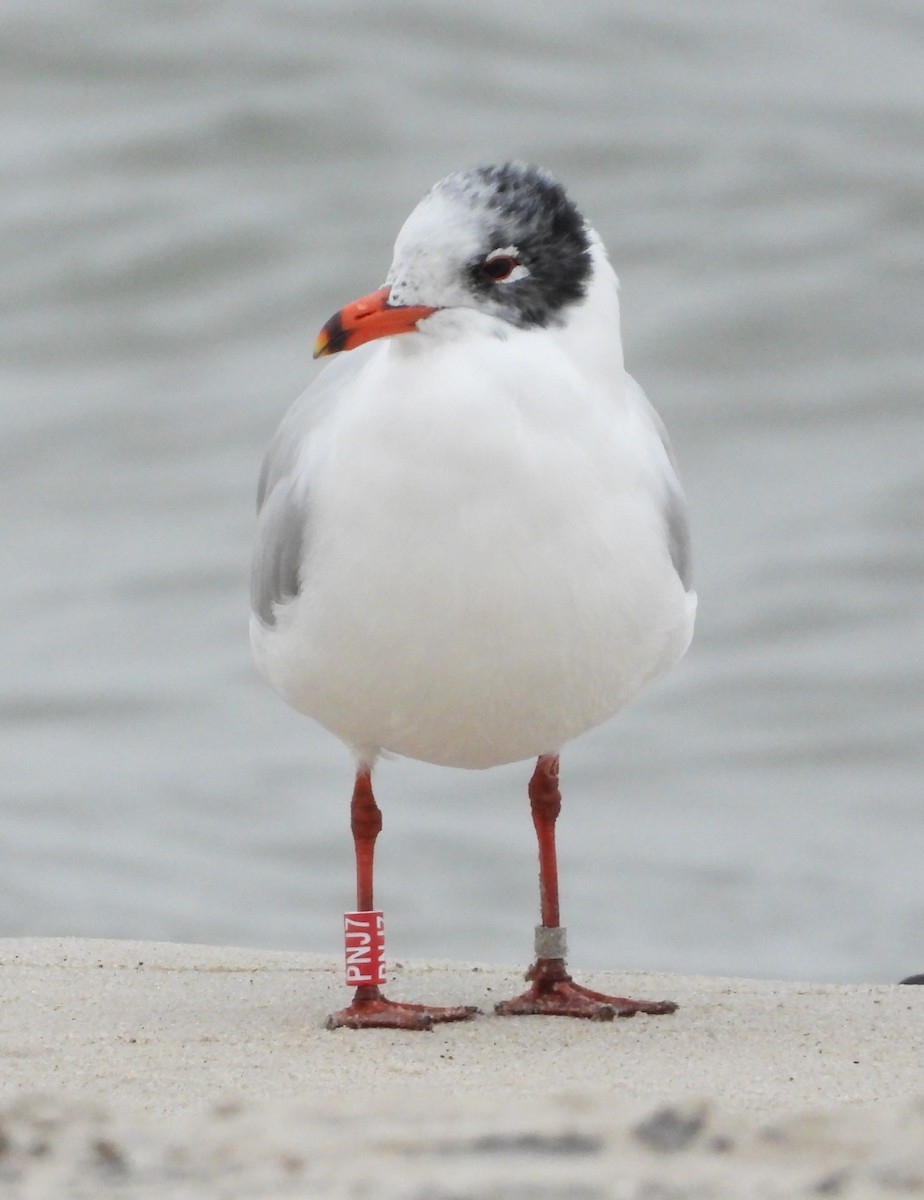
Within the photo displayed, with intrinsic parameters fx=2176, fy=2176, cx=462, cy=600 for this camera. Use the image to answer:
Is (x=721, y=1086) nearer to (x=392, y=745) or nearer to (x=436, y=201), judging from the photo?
(x=392, y=745)

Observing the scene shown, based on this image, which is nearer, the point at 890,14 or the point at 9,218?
the point at 9,218

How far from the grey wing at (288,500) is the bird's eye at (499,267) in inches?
23.4

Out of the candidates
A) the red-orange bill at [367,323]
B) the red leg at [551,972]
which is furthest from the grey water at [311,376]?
the red-orange bill at [367,323]

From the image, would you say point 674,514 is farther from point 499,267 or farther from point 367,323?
point 367,323

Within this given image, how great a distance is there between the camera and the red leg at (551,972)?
4867mm

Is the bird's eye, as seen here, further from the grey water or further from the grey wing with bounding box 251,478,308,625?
the grey water

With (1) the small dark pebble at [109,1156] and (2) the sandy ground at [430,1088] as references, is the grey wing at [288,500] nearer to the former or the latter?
(2) the sandy ground at [430,1088]

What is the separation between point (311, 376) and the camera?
12844 millimetres

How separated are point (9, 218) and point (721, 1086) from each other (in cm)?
1204

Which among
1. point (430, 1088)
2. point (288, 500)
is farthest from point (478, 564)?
point (430, 1088)

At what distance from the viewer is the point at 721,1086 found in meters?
3.78

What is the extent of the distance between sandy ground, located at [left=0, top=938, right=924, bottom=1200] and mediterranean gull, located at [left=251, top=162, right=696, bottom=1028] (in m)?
0.46

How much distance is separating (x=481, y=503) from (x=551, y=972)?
136 centimetres

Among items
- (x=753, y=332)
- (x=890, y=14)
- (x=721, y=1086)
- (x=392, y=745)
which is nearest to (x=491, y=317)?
(x=392, y=745)
